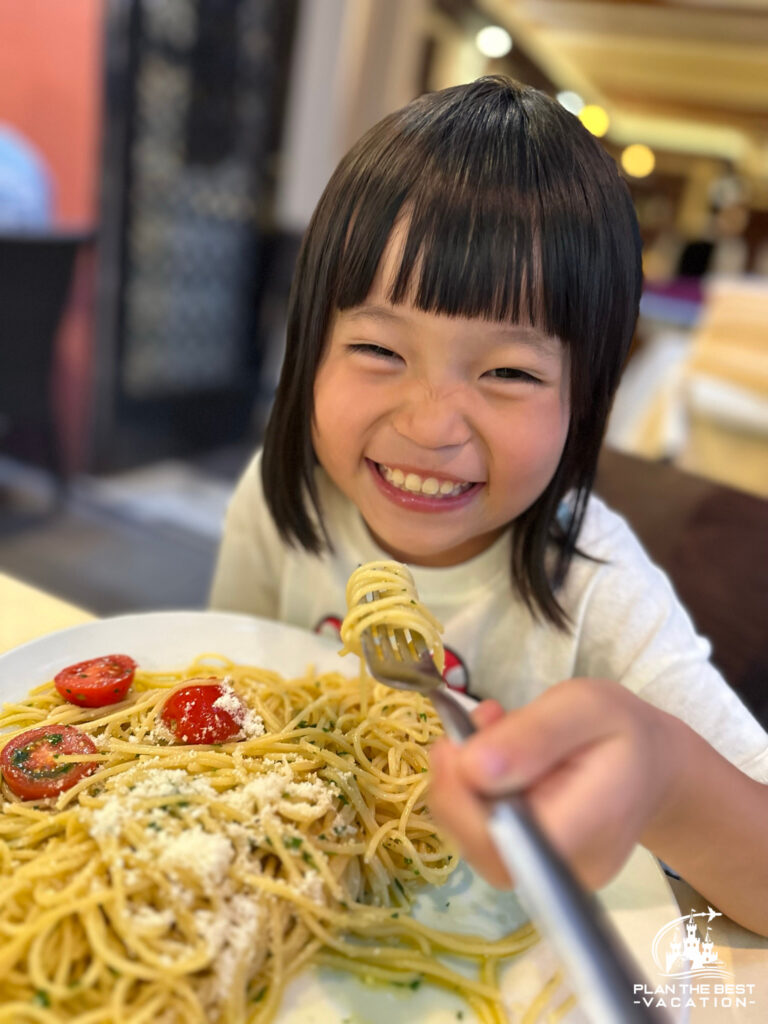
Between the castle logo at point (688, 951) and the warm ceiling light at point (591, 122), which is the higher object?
the warm ceiling light at point (591, 122)

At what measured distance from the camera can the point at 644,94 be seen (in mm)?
12531

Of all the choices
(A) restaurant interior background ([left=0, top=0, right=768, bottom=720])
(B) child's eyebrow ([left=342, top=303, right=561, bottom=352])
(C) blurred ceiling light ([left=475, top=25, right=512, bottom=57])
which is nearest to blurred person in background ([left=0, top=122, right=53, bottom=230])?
(A) restaurant interior background ([left=0, top=0, right=768, bottom=720])

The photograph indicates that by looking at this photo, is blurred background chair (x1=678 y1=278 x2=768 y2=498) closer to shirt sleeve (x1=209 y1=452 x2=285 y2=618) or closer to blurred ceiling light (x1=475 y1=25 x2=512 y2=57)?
shirt sleeve (x1=209 y1=452 x2=285 y2=618)

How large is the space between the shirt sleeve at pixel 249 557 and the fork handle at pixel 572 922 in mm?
957

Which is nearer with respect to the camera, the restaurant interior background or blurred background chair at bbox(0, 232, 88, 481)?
blurred background chair at bbox(0, 232, 88, 481)

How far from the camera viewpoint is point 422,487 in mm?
983

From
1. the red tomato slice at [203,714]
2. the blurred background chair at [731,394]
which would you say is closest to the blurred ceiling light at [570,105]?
the red tomato slice at [203,714]

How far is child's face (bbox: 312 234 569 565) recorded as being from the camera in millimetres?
854

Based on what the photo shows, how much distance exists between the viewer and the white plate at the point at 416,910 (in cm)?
70

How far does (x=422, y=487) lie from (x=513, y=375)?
0.60 ft

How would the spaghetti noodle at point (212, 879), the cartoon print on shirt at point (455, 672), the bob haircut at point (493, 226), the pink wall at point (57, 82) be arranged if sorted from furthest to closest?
the pink wall at point (57, 82), the cartoon print on shirt at point (455, 672), the bob haircut at point (493, 226), the spaghetti noodle at point (212, 879)

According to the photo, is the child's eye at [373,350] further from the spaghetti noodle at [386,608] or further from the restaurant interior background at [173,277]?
the restaurant interior background at [173,277]

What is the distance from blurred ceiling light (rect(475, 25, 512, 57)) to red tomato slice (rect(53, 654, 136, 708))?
22.7 ft

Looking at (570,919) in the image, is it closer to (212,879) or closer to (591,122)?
(212,879)
